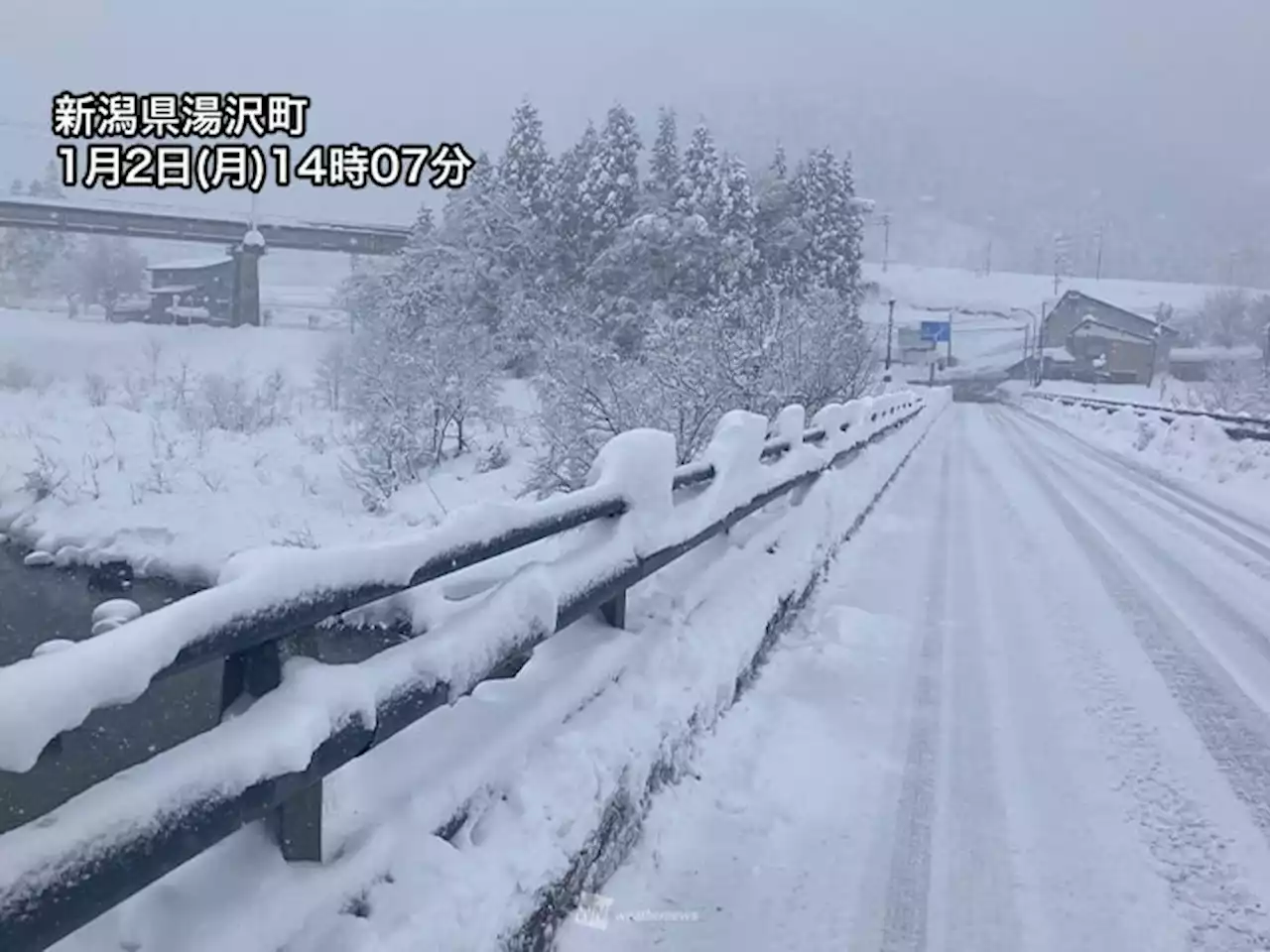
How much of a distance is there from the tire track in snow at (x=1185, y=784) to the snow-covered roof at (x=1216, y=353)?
9798 centimetres

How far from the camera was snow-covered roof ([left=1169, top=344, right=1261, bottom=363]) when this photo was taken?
93.6 metres

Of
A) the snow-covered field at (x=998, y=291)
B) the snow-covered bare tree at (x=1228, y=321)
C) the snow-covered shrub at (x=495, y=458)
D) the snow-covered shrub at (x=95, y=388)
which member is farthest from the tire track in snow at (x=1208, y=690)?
the snow-covered field at (x=998, y=291)

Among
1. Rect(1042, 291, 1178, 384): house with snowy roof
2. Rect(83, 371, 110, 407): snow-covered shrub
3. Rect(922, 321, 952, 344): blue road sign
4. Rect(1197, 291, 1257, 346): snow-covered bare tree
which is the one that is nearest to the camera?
Rect(83, 371, 110, 407): snow-covered shrub

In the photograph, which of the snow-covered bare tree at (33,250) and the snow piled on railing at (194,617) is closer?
the snow piled on railing at (194,617)

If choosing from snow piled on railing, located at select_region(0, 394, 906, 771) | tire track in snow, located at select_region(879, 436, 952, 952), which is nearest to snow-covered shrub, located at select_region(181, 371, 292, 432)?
tire track in snow, located at select_region(879, 436, 952, 952)

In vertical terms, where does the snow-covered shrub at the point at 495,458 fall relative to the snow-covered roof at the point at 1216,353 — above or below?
below

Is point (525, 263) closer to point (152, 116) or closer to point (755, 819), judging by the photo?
point (152, 116)

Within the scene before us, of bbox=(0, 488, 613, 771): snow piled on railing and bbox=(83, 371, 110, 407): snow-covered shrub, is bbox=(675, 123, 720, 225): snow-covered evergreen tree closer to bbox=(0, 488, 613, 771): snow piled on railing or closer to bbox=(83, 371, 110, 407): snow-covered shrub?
bbox=(83, 371, 110, 407): snow-covered shrub

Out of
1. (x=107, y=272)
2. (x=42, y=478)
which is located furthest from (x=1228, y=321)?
(x=42, y=478)

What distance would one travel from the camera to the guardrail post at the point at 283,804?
220cm

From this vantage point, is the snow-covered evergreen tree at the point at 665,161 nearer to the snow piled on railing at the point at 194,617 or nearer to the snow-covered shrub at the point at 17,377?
the snow-covered shrub at the point at 17,377

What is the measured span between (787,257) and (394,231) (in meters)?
21.8

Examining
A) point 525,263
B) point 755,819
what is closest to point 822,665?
point 755,819

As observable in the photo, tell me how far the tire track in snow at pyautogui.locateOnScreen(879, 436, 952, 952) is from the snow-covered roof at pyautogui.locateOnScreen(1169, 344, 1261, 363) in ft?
324
